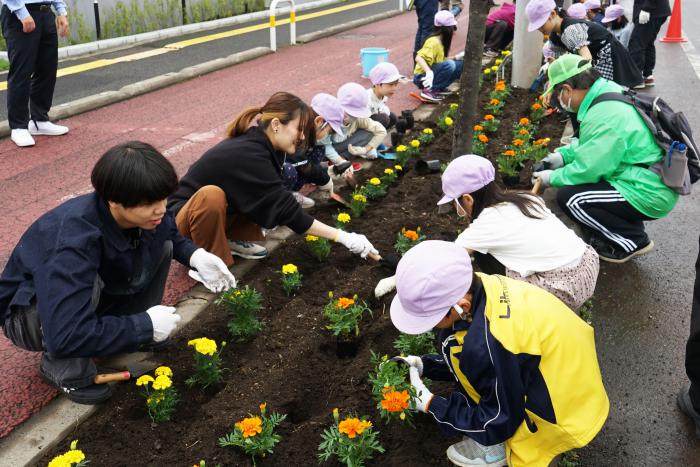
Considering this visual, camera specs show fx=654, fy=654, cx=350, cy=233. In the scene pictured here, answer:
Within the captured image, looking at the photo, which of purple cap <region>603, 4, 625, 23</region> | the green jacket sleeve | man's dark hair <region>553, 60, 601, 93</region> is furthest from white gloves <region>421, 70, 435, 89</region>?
the green jacket sleeve

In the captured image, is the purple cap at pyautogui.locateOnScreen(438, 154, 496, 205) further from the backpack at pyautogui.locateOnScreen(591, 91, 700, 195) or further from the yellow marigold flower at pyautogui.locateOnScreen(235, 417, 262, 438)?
the yellow marigold flower at pyautogui.locateOnScreen(235, 417, 262, 438)

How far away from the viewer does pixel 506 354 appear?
227 cm

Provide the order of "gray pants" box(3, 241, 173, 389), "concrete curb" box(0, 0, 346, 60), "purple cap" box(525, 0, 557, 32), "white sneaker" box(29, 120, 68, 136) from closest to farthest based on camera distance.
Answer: "gray pants" box(3, 241, 173, 389) < "purple cap" box(525, 0, 557, 32) < "white sneaker" box(29, 120, 68, 136) < "concrete curb" box(0, 0, 346, 60)

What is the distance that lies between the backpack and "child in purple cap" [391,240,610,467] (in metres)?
2.01

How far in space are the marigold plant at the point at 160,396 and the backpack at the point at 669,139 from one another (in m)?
3.17

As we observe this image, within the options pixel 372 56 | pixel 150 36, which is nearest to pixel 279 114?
pixel 372 56

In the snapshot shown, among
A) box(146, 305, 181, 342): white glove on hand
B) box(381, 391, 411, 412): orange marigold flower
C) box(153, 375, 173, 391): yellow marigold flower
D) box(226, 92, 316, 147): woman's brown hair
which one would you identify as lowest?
box(153, 375, 173, 391): yellow marigold flower

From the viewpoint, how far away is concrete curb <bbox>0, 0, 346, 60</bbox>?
11281 millimetres

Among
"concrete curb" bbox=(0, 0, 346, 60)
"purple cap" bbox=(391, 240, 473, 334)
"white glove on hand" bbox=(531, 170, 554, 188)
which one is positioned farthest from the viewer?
"concrete curb" bbox=(0, 0, 346, 60)

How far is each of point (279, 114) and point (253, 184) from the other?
44 cm

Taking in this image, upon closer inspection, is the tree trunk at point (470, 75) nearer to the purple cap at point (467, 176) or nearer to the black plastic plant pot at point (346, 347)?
the purple cap at point (467, 176)

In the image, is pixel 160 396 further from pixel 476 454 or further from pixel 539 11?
pixel 539 11

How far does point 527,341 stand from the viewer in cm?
230

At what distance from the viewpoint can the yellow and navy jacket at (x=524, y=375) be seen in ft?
7.52
